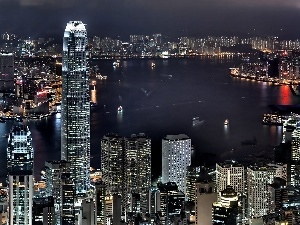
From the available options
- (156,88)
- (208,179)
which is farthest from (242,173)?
(156,88)

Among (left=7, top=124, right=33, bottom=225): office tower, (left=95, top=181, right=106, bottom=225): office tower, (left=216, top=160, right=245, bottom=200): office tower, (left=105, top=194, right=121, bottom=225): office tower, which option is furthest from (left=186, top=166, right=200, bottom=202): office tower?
(left=7, top=124, right=33, bottom=225): office tower

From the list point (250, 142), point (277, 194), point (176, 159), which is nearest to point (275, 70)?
point (250, 142)

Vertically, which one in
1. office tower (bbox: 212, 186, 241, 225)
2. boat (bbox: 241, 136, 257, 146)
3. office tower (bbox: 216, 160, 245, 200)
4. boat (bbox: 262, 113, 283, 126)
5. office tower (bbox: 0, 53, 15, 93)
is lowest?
office tower (bbox: 212, 186, 241, 225)

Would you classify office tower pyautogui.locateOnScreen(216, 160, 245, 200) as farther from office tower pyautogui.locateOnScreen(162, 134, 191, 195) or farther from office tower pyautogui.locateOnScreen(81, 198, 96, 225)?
office tower pyautogui.locateOnScreen(81, 198, 96, 225)

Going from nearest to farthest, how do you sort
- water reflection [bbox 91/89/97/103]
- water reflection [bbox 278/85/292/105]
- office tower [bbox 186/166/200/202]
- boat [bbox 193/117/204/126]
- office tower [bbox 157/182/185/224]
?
office tower [bbox 157/182/185/224], office tower [bbox 186/166/200/202], boat [bbox 193/117/204/126], water reflection [bbox 91/89/97/103], water reflection [bbox 278/85/292/105]

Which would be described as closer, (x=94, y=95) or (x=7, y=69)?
(x=94, y=95)

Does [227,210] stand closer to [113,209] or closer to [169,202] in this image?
[169,202]
